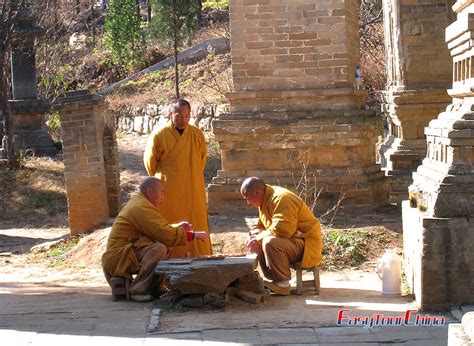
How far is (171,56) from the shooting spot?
29734 mm

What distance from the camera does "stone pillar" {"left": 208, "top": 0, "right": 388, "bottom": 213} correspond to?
39.0ft

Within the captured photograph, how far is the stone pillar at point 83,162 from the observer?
1255 centimetres

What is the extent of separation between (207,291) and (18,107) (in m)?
13.0

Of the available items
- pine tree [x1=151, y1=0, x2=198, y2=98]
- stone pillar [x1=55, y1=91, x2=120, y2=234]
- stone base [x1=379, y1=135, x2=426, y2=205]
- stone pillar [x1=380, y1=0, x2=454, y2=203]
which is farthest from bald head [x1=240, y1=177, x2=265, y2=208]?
pine tree [x1=151, y1=0, x2=198, y2=98]

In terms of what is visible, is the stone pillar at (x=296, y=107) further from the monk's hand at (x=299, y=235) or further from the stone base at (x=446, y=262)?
the stone base at (x=446, y=262)

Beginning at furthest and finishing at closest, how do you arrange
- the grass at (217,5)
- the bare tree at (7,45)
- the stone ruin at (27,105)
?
the grass at (217,5) < the stone ruin at (27,105) < the bare tree at (7,45)

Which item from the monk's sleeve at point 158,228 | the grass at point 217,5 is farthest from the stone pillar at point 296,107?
the grass at point 217,5

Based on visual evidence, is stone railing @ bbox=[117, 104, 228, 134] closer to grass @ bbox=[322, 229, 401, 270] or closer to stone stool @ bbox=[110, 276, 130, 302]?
grass @ bbox=[322, 229, 401, 270]

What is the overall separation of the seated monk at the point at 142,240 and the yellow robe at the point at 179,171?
1.02 meters

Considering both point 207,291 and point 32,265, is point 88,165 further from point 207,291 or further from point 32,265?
point 207,291

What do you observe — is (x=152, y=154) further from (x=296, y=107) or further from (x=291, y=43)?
(x=291, y=43)

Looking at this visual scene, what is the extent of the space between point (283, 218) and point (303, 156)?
384 centimetres

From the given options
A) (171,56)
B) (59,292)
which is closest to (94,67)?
(171,56)

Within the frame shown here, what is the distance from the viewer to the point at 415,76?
1452 cm
